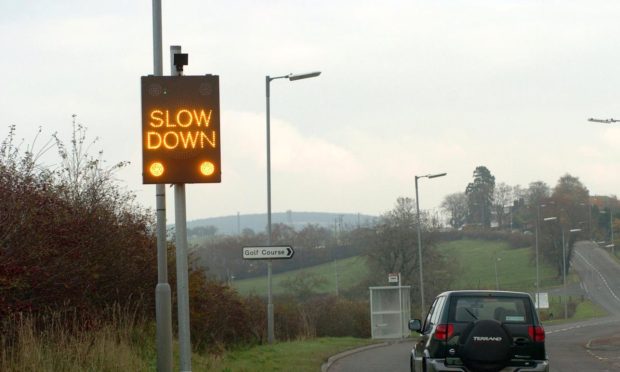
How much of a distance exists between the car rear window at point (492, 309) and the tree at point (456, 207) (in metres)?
148

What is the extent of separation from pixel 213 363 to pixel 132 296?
2695 millimetres

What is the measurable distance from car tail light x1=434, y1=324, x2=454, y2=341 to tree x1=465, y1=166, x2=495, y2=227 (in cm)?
14698

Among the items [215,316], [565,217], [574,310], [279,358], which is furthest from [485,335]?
[565,217]

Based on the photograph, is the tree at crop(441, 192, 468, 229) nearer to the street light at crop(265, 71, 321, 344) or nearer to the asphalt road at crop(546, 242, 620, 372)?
the asphalt road at crop(546, 242, 620, 372)

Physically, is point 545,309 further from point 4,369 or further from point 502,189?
point 502,189

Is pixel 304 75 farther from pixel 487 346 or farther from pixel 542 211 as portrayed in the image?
pixel 542 211

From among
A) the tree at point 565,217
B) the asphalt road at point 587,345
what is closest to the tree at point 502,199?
the tree at point 565,217

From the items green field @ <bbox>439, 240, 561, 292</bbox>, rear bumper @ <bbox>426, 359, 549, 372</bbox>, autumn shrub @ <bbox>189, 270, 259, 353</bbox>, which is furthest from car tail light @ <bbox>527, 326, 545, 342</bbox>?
green field @ <bbox>439, 240, 561, 292</bbox>

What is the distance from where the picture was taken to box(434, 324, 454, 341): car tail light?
48.0ft

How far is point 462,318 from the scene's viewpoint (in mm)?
14820

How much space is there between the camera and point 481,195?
170 m

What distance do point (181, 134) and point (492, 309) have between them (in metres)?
5.82

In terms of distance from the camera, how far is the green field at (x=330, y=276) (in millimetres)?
80188

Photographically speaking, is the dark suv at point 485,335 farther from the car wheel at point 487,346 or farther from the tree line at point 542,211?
the tree line at point 542,211
